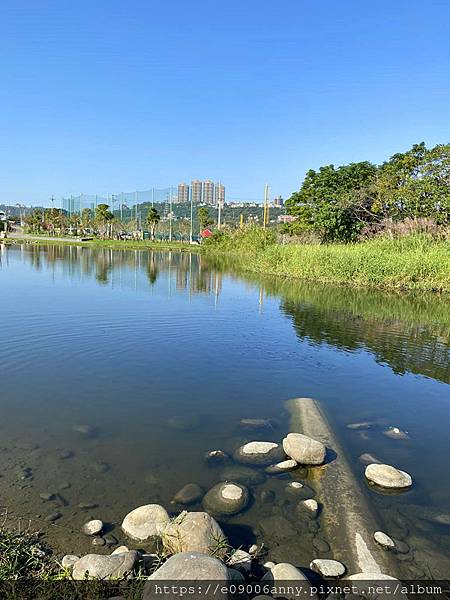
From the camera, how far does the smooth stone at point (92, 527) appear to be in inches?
142

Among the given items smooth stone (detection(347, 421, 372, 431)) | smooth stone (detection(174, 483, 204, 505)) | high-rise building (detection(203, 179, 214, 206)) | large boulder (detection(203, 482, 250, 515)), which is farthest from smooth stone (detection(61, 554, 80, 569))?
high-rise building (detection(203, 179, 214, 206))

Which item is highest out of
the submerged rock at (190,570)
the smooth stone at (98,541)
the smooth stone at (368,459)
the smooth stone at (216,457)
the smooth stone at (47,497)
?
the submerged rock at (190,570)

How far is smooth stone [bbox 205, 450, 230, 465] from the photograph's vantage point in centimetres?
485

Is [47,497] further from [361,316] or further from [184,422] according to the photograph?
[361,316]

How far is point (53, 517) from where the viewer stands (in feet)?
12.4

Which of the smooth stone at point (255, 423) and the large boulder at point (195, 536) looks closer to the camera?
the large boulder at point (195, 536)

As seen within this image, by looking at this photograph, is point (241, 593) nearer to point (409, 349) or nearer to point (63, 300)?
point (409, 349)

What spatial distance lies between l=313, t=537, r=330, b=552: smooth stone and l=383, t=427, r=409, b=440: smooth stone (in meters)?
2.41

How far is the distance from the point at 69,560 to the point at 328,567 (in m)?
1.89

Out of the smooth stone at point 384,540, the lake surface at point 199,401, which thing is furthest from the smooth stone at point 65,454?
the smooth stone at point 384,540

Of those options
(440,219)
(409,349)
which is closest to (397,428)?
(409,349)

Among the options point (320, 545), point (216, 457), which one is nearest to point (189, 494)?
point (216, 457)

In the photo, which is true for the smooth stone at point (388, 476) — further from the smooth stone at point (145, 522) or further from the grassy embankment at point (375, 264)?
the grassy embankment at point (375, 264)

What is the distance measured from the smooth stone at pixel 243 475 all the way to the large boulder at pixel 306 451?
1.49 ft
